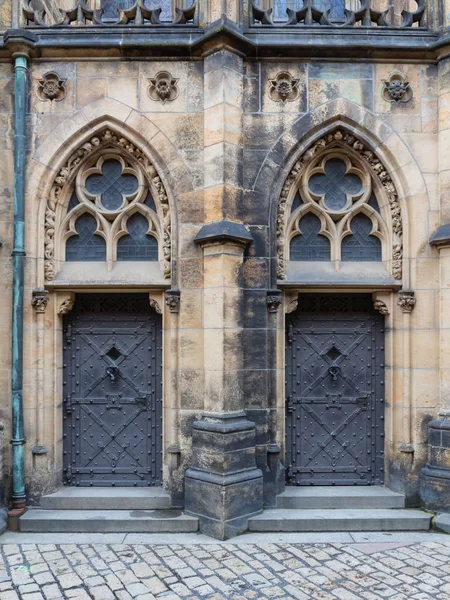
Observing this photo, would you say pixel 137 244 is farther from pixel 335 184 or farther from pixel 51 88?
pixel 335 184

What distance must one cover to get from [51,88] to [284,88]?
112 inches

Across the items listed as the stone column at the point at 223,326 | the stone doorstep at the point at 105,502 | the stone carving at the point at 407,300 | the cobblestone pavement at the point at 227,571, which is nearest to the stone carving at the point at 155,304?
the stone column at the point at 223,326

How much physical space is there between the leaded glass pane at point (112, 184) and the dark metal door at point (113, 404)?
5.11ft

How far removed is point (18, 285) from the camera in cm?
566

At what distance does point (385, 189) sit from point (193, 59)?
9.40ft

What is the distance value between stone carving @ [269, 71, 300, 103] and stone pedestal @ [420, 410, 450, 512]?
13.9 feet

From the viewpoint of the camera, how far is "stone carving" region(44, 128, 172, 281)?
5.93 metres

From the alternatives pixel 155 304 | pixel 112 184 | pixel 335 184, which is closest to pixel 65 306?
pixel 155 304

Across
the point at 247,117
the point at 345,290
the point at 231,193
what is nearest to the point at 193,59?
the point at 247,117

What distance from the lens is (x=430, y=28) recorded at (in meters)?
5.98

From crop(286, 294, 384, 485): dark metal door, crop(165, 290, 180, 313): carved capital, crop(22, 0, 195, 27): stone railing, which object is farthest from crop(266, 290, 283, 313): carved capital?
crop(22, 0, 195, 27): stone railing

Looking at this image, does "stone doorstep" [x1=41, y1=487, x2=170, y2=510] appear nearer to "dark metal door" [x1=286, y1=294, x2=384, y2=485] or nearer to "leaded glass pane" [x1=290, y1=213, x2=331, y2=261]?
"dark metal door" [x1=286, y1=294, x2=384, y2=485]

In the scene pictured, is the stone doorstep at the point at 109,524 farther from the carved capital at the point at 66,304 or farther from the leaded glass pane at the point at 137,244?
the leaded glass pane at the point at 137,244

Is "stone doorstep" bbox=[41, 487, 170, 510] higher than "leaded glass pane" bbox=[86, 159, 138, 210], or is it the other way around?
"leaded glass pane" bbox=[86, 159, 138, 210]
